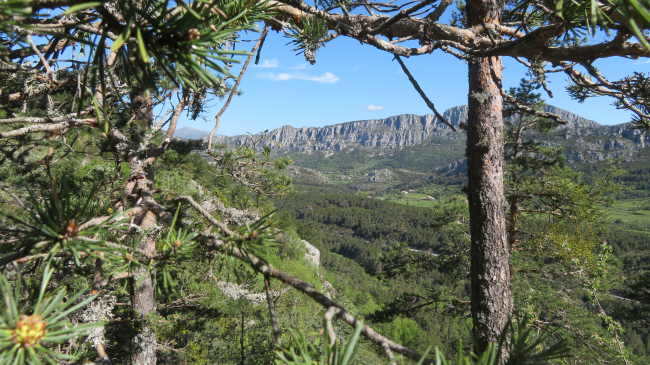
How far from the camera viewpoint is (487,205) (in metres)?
3.37

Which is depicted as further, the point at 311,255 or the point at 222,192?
the point at 311,255

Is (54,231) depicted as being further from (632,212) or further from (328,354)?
(632,212)

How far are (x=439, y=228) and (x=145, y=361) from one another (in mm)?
8620

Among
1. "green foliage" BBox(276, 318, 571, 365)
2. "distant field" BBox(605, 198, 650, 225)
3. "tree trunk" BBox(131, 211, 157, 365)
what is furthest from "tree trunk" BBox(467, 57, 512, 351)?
"distant field" BBox(605, 198, 650, 225)

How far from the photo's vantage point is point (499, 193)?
3.43 metres

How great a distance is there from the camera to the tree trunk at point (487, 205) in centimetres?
327


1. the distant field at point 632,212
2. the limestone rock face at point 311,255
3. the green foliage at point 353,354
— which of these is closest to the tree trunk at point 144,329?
the green foliage at point 353,354

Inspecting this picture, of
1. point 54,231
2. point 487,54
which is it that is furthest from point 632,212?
point 54,231

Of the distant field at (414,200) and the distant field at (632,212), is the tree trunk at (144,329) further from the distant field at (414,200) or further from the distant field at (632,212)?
the distant field at (414,200)

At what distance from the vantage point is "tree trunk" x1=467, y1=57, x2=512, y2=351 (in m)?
3.27

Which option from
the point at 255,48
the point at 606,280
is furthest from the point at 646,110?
the point at 606,280

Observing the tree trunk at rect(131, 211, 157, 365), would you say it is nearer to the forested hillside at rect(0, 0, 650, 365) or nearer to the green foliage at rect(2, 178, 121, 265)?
the forested hillside at rect(0, 0, 650, 365)

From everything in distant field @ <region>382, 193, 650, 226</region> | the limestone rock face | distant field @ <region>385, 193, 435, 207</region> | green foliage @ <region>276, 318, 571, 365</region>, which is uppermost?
green foliage @ <region>276, 318, 571, 365</region>

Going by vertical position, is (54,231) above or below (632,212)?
above
